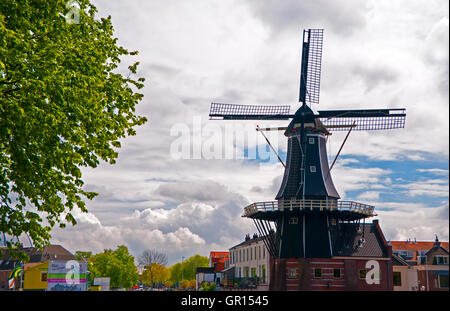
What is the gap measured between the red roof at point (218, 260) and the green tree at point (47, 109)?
92.3 metres

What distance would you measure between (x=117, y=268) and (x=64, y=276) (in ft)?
117

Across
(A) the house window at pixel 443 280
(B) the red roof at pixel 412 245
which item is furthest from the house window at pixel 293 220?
(B) the red roof at pixel 412 245

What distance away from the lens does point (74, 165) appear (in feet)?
54.1

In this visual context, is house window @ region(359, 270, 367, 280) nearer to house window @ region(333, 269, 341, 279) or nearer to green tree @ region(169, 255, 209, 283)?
house window @ region(333, 269, 341, 279)

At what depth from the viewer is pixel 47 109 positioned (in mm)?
15016

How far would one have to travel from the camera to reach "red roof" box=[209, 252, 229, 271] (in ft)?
356

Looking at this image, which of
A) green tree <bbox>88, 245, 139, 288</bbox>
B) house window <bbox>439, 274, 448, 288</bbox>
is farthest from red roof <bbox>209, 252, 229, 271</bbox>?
house window <bbox>439, 274, 448, 288</bbox>

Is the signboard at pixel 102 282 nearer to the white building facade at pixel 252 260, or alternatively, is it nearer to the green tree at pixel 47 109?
the white building facade at pixel 252 260

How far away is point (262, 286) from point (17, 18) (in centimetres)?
4684

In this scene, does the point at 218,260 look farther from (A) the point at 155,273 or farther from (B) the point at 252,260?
(B) the point at 252,260

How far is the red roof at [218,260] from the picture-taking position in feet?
356

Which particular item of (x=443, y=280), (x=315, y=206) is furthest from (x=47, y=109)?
(x=443, y=280)
